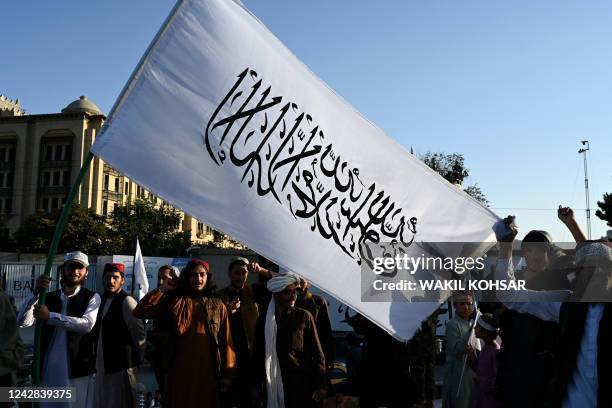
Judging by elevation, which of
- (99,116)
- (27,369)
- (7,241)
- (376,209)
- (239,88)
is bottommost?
(27,369)

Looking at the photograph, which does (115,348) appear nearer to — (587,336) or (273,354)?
(273,354)

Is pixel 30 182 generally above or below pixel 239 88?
above

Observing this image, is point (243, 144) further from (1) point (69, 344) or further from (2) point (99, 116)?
(2) point (99, 116)

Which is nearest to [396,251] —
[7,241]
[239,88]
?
[239,88]

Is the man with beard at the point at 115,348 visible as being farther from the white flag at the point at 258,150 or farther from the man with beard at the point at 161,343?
the white flag at the point at 258,150

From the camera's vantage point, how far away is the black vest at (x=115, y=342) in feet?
16.4

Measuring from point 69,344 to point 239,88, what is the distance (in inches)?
105

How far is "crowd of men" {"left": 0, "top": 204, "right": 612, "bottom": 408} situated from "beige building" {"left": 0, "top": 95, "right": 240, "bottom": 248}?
5655cm

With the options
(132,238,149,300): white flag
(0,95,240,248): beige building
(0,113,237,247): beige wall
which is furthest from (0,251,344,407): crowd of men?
(0,113,237,247): beige wall

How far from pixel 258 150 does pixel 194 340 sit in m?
1.75

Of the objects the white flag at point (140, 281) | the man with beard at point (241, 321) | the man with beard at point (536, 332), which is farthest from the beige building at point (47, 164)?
the man with beard at point (536, 332)

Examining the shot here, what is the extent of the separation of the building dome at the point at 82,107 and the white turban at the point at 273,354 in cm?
6188

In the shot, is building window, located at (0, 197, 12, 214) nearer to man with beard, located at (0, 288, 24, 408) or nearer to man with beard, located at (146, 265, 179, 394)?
man with beard, located at (146, 265, 179, 394)

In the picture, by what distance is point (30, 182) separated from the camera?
2495 inches
